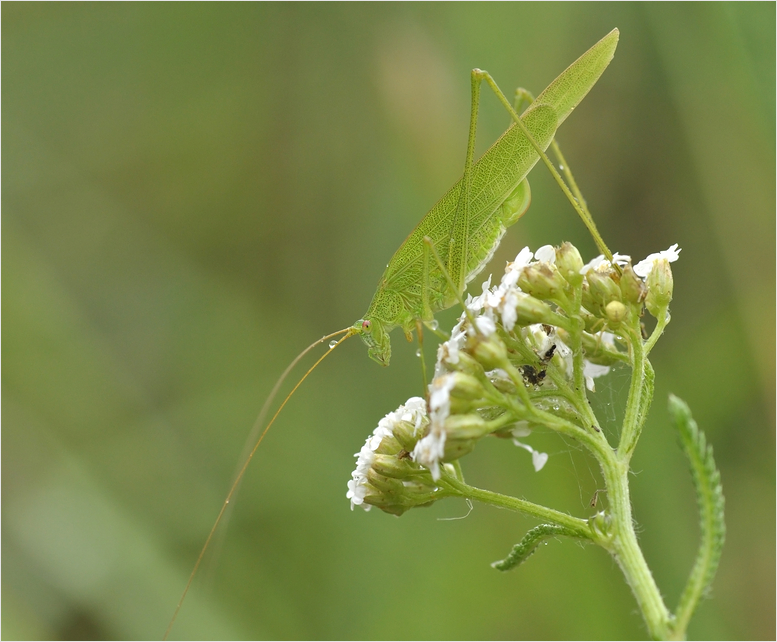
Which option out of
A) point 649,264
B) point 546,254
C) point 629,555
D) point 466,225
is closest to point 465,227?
point 466,225

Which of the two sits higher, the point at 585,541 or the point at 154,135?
the point at 154,135

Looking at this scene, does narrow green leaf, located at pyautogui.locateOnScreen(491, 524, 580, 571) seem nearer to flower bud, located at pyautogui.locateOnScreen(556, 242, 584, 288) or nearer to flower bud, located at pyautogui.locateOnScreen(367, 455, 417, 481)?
flower bud, located at pyautogui.locateOnScreen(367, 455, 417, 481)

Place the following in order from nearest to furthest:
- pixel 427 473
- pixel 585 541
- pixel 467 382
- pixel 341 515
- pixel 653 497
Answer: pixel 585 541 → pixel 467 382 → pixel 427 473 → pixel 653 497 → pixel 341 515

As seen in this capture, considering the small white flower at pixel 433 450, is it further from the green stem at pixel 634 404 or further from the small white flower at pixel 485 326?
the green stem at pixel 634 404

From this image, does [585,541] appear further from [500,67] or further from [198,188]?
[198,188]

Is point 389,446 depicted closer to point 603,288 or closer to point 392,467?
point 392,467

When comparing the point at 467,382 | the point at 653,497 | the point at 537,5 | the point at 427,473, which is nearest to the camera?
the point at 467,382

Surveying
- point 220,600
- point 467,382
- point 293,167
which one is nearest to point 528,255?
point 467,382

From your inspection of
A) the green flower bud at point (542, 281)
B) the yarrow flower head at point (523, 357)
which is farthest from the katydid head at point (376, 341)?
the green flower bud at point (542, 281)
